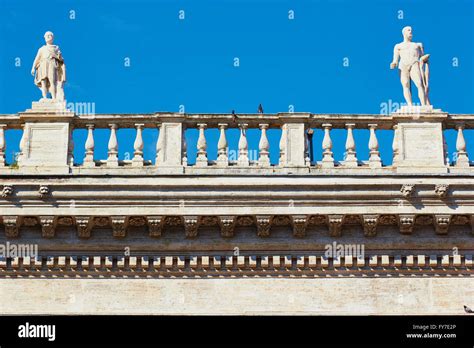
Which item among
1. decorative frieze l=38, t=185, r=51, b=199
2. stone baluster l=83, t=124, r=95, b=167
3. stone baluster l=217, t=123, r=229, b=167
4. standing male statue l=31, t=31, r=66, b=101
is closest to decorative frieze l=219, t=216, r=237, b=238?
stone baluster l=217, t=123, r=229, b=167

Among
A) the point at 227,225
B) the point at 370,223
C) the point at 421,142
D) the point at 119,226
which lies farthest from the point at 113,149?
the point at 421,142

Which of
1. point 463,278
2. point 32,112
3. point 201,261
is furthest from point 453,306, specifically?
point 32,112

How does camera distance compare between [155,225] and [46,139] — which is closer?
[155,225]

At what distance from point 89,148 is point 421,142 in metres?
5.52

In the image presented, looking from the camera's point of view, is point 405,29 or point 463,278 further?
point 405,29

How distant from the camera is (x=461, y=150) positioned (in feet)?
73.6

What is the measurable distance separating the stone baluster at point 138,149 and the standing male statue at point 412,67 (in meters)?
4.46

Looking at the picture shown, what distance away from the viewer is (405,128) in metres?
22.5

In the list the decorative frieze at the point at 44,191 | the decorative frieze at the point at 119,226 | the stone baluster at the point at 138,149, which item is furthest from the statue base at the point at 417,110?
the decorative frieze at the point at 44,191

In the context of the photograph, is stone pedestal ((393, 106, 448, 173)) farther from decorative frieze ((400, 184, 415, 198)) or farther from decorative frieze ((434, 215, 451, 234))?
decorative frieze ((434, 215, 451, 234))

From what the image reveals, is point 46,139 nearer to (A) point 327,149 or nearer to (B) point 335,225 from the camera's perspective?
(A) point 327,149

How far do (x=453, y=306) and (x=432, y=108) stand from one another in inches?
134
